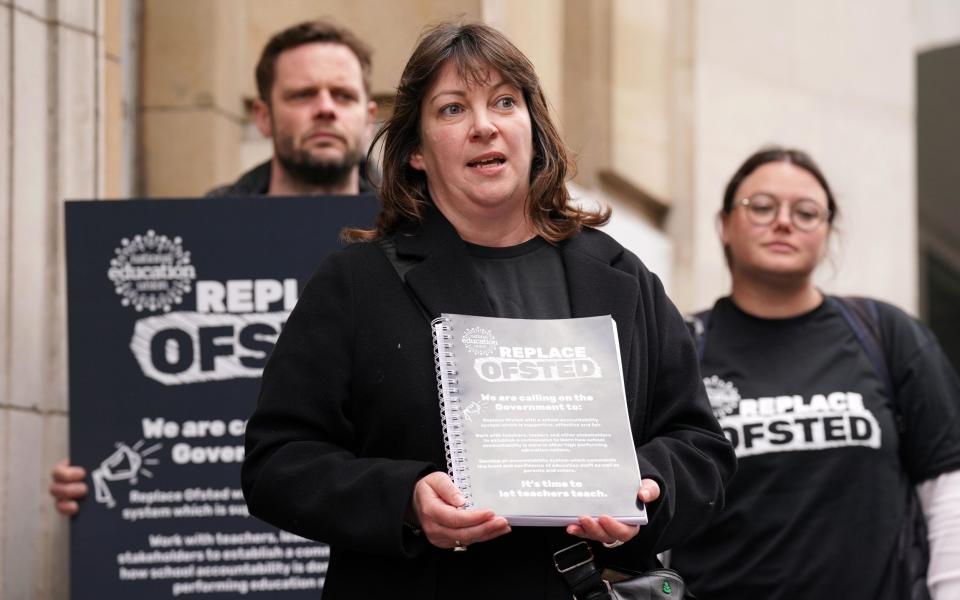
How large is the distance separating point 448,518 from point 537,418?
11.2 inches

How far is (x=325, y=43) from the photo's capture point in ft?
18.9

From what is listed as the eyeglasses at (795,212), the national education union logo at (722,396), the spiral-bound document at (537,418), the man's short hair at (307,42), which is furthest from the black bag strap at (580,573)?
the man's short hair at (307,42)

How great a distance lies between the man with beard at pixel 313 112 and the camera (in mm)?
5473

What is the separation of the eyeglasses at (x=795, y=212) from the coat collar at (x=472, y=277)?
Result: 73.8 inches

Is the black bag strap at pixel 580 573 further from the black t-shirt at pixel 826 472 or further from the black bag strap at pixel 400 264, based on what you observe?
the black t-shirt at pixel 826 472

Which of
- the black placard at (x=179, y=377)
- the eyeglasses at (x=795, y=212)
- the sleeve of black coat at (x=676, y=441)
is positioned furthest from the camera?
the eyeglasses at (x=795, y=212)

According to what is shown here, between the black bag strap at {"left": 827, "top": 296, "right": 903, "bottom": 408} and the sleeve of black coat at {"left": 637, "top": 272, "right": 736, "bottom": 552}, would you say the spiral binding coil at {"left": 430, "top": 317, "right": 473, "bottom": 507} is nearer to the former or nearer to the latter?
the sleeve of black coat at {"left": 637, "top": 272, "right": 736, "bottom": 552}

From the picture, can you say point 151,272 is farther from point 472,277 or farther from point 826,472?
point 826,472

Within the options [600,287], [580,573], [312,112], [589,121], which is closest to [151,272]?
[312,112]

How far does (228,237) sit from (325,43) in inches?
49.4

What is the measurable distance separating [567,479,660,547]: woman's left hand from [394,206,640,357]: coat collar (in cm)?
40

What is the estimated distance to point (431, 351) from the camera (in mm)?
3158

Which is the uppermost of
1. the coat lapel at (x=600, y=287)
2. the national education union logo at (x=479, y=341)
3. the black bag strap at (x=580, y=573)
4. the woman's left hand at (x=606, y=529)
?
the coat lapel at (x=600, y=287)

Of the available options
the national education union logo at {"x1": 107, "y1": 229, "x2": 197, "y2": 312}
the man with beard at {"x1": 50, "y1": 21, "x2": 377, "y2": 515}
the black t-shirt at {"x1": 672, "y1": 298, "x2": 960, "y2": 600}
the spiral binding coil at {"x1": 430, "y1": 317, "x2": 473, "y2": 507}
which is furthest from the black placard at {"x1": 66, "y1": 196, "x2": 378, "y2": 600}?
the spiral binding coil at {"x1": 430, "y1": 317, "x2": 473, "y2": 507}
